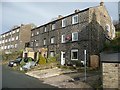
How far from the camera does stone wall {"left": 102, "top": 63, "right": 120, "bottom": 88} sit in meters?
11.6

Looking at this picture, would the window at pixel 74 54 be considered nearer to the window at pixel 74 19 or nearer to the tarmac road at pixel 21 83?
the window at pixel 74 19

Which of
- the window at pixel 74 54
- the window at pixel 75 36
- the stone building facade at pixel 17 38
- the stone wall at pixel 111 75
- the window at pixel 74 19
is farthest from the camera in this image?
the stone building facade at pixel 17 38

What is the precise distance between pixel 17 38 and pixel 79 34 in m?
30.9

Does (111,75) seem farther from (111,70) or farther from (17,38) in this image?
(17,38)

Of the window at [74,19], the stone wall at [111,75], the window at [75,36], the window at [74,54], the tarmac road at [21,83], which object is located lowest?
the tarmac road at [21,83]

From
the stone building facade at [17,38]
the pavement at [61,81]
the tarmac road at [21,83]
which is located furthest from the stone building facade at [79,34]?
the stone building facade at [17,38]

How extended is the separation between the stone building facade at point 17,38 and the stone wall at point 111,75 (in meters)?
44.5

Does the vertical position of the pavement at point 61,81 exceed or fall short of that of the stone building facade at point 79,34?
it falls short

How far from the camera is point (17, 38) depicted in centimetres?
5769

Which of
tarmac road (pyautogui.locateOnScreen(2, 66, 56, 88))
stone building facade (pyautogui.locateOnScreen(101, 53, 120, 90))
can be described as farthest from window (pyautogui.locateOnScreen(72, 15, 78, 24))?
stone building facade (pyautogui.locateOnScreen(101, 53, 120, 90))

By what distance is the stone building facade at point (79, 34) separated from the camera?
29844 mm

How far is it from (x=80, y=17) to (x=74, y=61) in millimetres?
7459

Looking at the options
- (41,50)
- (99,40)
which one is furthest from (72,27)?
(41,50)

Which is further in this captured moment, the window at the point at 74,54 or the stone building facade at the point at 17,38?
the stone building facade at the point at 17,38
